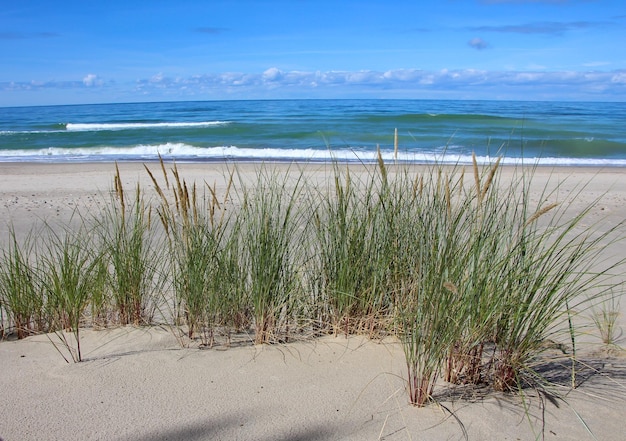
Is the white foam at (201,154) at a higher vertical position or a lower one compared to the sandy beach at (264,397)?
lower

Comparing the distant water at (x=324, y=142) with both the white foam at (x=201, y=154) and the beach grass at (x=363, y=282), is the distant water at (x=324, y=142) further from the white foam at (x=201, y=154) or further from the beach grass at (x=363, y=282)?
the beach grass at (x=363, y=282)

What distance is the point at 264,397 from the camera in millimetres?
2756

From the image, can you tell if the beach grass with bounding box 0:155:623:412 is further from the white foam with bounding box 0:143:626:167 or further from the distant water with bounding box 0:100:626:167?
the white foam with bounding box 0:143:626:167

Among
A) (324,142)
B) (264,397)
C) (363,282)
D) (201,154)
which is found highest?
(363,282)

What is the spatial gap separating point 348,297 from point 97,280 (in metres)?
1.48

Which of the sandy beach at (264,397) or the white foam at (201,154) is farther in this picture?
the white foam at (201,154)

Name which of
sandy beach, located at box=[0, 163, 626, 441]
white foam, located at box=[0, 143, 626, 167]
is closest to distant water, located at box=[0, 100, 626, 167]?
white foam, located at box=[0, 143, 626, 167]

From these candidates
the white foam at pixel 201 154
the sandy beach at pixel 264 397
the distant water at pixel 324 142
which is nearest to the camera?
the sandy beach at pixel 264 397

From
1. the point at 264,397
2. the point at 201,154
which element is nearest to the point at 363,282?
the point at 264,397

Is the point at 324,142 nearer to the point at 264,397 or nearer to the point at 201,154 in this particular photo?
the point at 201,154

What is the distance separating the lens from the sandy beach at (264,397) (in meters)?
2.47

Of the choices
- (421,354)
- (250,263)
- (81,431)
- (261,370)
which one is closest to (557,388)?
(421,354)

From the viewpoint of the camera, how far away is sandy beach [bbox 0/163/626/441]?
8.12 ft

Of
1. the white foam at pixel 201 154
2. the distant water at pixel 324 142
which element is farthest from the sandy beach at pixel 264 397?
the white foam at pixel 201 154
